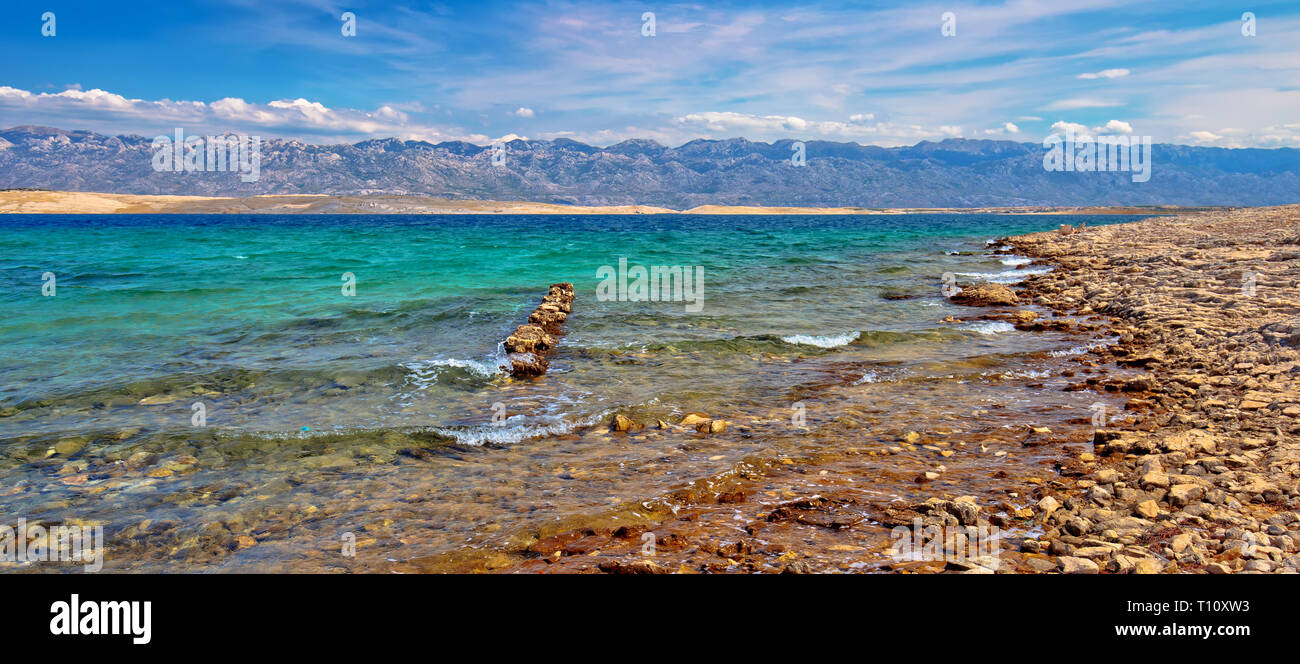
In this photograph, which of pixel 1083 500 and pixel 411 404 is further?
pixel 411 404

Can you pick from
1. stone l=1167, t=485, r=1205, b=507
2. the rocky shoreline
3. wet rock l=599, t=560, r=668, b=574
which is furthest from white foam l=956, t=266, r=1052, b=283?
wet rock l=599, t=560, r=668, b=574

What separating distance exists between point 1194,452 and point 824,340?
891 centimetres

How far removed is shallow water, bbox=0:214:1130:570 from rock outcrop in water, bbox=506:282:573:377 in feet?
1.24

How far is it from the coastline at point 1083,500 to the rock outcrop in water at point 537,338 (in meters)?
6.32

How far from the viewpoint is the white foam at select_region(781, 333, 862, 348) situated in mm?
15117

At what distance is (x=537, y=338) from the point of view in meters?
15.0

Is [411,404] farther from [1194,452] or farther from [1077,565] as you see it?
[1194,452]

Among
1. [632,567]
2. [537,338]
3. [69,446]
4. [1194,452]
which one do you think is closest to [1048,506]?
[1194,452]

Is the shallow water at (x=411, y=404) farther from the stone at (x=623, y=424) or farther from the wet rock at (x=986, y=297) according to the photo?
the wet rock at (x=986, y=297)
